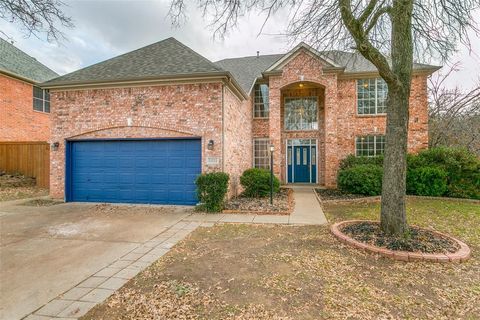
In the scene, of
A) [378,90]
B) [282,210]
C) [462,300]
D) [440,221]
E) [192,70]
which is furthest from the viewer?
[378,90]

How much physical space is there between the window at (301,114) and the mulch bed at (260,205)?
549cm

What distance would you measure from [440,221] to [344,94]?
328 inches

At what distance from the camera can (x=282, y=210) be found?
823 centimetres

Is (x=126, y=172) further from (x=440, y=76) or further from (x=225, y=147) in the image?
(x=440, y=76)

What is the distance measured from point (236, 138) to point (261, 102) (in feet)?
16.2

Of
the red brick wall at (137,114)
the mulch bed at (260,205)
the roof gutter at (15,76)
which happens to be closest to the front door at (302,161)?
the mulch bed at (260,205)

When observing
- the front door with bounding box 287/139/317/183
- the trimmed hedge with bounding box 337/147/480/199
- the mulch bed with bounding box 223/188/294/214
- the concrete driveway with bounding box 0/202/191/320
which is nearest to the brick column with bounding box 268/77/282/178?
the front door with bounding box 287/139/317/183

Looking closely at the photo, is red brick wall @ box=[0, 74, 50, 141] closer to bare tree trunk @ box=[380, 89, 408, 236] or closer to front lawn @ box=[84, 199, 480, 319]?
front lawn @ box=[84, 199, 480, 319]

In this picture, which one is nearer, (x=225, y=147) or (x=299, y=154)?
(x=225, y=147)

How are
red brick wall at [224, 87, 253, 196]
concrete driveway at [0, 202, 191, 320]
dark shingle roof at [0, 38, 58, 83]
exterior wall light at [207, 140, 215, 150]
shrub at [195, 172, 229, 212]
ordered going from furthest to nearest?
dark shingle roof at [0, 38, 58, 83], red brick wall at [224, 87, 253, 196], exterior wall light at [207, 140, 215, 150], shrub at [195, 172, 229, 212], concrete driveway at [0, 202, 191, 320]

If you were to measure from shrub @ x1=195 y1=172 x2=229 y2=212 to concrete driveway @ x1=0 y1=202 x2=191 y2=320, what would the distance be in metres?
0.79

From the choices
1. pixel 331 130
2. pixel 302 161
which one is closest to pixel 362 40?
pixel 331 130

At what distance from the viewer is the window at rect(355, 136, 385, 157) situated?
539 inches

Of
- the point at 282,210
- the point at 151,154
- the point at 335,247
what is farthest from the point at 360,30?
the point at 151,154
